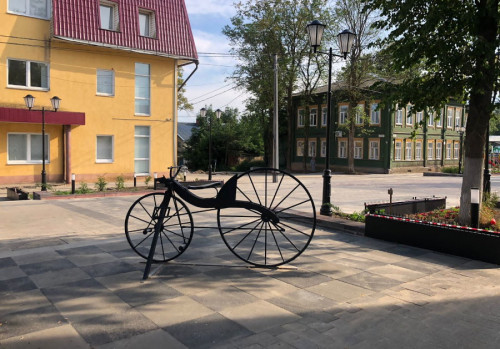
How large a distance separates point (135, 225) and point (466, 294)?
6.73m

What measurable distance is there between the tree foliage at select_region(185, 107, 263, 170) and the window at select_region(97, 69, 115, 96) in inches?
852

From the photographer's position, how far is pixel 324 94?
4303 centimetres

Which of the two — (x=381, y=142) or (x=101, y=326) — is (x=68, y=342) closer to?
(x=101, y=326)

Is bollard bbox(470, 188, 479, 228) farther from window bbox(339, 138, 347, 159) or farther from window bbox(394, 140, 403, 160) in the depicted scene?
window bbox(339, 138, 347, 159)

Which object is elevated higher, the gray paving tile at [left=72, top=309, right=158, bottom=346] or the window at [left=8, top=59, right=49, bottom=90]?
the window at [left=8, top=59, right=49, bottom=90]

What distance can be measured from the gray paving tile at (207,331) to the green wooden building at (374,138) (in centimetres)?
3457

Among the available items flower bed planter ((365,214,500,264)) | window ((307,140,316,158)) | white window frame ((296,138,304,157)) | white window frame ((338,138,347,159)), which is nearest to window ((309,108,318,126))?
window ((307,140,316,158))

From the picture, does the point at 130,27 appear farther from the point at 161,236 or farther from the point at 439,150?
the point at 439,150

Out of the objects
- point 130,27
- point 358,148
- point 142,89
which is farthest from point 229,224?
point 358,148

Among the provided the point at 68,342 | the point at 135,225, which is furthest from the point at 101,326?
the point at 135,225

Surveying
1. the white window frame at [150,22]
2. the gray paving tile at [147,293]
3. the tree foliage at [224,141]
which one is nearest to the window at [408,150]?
the tree foliage at [224,141]

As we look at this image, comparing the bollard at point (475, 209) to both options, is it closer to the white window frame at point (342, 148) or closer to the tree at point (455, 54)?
the tree at point (455, 54)

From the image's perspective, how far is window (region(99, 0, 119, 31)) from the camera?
22078mm

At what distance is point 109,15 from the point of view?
2231 cm
